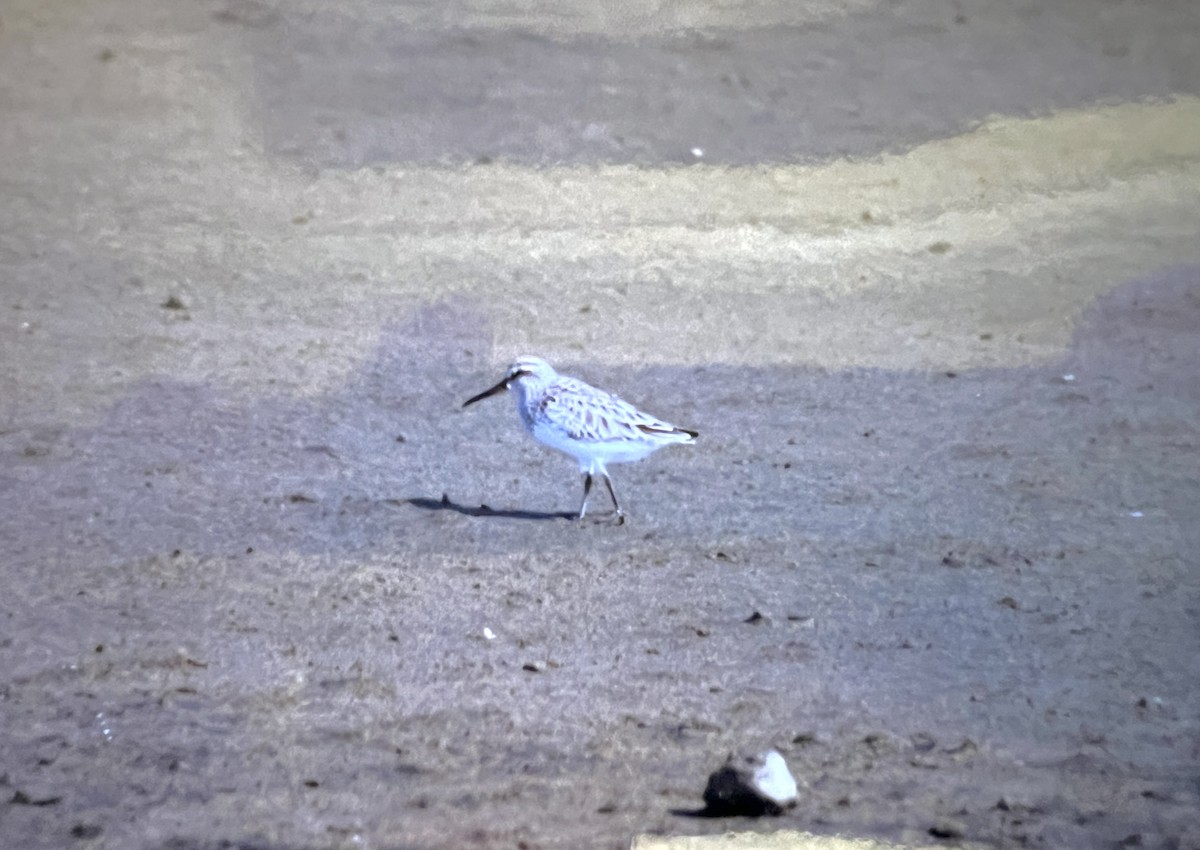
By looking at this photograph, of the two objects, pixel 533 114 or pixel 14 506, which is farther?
pixel 533 114

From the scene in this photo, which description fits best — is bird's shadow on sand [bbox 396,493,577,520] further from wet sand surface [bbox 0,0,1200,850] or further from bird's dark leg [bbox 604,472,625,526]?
bird's dark leg [bbox 604,472,625,526]

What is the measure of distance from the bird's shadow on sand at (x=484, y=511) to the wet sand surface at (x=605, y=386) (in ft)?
0.08

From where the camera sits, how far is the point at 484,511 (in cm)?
537

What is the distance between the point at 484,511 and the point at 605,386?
181cm

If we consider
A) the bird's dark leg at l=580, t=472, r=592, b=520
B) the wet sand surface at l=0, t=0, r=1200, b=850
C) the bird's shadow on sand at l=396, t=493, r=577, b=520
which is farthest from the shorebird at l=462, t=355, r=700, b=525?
the wet sand surface at l=0, t=0, r=1200, b=850

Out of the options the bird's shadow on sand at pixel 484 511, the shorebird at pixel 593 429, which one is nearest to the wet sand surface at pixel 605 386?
the bird's shadow on sand at pixel 484 511

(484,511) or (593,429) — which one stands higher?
(593,429)

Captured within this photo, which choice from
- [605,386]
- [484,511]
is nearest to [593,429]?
[484,511]

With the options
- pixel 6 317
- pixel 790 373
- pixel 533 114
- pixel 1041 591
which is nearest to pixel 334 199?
pixel 533 114

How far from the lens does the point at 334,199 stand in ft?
29.1

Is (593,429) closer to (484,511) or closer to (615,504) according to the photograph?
(615,504)

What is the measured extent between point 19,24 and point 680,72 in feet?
15.3

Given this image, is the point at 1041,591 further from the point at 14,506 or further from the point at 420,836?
the point at 14,506

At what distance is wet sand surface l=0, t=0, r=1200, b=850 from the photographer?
3.57 metres
